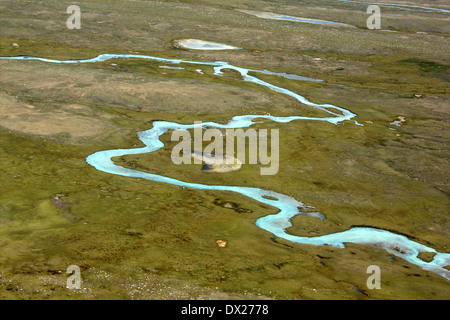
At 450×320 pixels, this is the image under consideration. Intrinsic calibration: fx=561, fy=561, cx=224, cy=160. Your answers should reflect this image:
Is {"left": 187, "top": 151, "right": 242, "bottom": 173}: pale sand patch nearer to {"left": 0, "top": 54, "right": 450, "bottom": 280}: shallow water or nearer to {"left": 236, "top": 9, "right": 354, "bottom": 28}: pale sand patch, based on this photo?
{"left": 0, "top": 54, "right": 450, "bottom": 280}: shallow water

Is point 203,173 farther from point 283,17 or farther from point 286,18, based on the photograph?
point 283,17

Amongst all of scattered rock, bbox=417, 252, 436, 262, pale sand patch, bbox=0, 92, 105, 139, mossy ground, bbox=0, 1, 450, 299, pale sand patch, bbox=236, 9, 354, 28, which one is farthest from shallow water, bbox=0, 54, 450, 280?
pale sand patch, bbox=236, 9, 354, 28

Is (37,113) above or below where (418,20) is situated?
below

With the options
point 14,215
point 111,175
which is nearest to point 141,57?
point 111,175

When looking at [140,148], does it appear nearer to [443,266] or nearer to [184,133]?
[184,133]

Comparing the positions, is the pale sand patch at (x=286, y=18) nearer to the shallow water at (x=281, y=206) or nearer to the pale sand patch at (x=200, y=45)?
the pale sand patch at (x=200, y=45)

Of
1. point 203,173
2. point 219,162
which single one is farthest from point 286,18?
point 203,173
